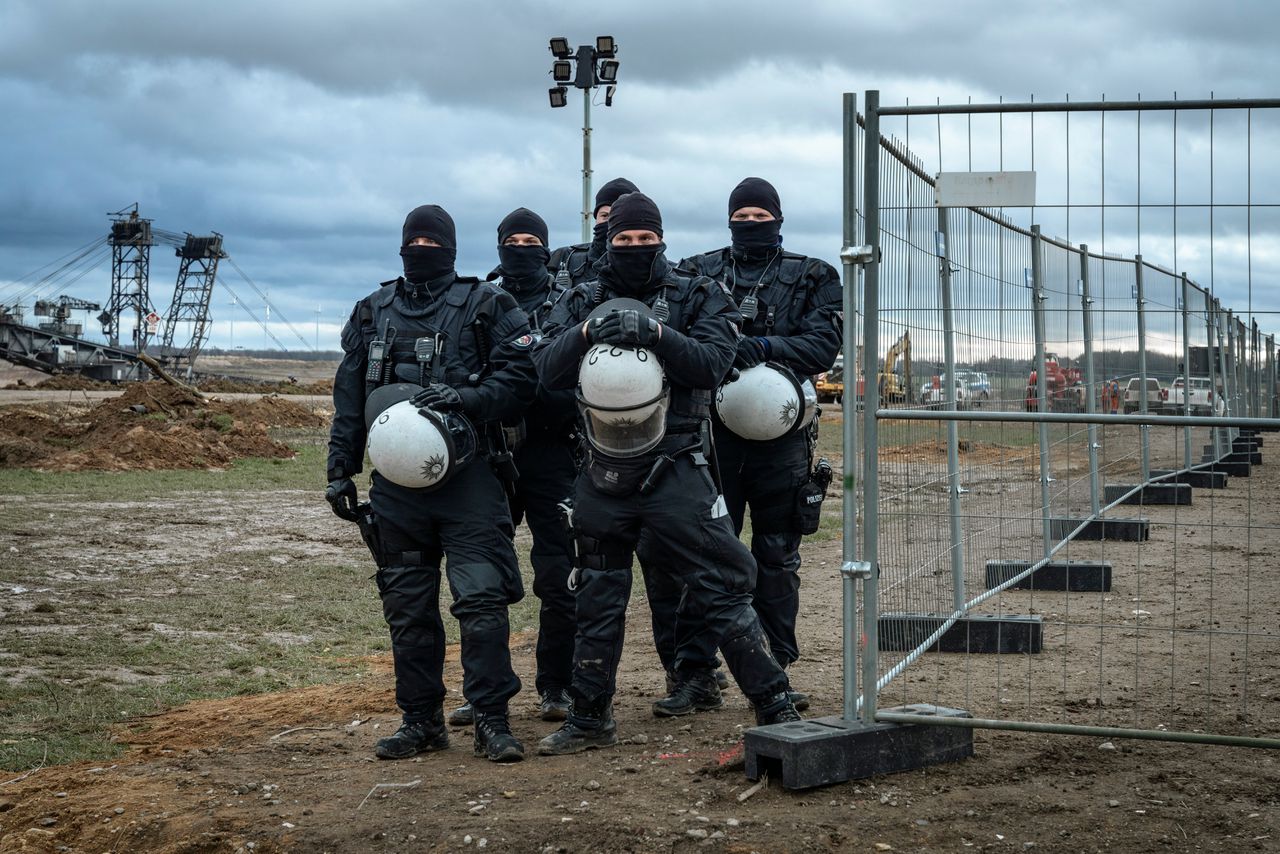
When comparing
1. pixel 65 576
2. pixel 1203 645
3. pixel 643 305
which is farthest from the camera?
pixel 65 576

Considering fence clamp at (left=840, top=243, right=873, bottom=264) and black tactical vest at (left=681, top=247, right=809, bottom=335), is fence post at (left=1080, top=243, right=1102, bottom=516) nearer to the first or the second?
black tactical vest at (left=681, top=247, right=809, bottom=335)

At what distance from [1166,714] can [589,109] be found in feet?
62.5

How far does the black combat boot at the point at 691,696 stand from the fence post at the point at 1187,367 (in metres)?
2.98

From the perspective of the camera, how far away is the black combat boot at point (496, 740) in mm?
5473

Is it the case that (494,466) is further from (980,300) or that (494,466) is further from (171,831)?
(980,300)

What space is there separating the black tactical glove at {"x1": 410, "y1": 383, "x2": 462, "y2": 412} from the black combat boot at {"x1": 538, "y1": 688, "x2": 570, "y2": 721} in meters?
1.60

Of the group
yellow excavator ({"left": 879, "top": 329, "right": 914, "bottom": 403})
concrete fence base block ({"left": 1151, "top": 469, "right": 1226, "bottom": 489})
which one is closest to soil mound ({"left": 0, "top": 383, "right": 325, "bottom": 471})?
concrete fence base block ({"left": 1151, "top": 469, "right": 1226, "bottom": 489})

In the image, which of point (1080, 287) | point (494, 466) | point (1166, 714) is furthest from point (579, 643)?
point (1080, 287)

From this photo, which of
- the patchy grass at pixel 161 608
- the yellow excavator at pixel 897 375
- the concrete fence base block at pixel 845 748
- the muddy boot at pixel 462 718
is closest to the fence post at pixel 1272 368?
the yellow excavator at pixel 897 375

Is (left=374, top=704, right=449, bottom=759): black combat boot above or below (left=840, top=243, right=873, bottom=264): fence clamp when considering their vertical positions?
below

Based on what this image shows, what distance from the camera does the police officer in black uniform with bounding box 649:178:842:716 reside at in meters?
6.18

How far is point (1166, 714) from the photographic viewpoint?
19.3ft

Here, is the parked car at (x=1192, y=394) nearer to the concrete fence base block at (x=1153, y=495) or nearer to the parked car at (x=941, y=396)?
the concrete fence base block at (x=1153, y=495)

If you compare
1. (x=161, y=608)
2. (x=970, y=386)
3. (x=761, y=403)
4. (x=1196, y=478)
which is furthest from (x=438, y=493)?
(x=1196, y=478)
